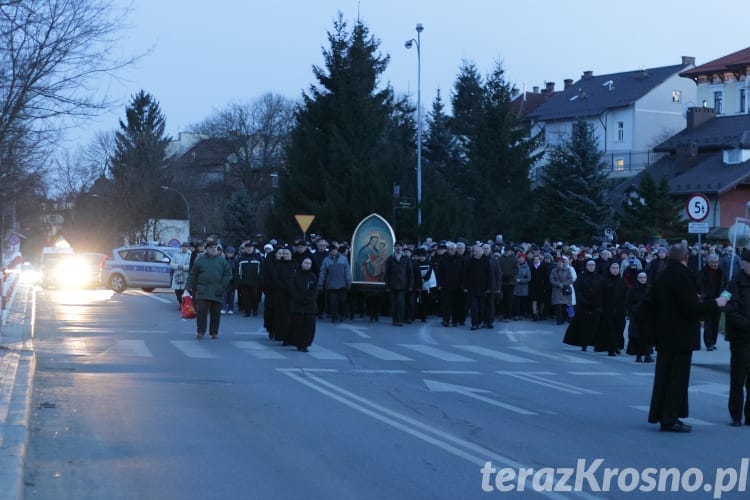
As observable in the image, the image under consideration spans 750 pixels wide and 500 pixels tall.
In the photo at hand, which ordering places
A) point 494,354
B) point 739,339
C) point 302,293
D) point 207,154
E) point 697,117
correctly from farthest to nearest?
point 207,154
point 697,117
point 494,354
point 302,293
point 739,339

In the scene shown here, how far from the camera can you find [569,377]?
1712cm

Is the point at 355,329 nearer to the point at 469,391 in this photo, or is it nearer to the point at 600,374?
the point at 600,374

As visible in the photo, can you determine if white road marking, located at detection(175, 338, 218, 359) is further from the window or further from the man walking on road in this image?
the window

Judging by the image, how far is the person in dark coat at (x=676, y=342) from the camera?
11.5 m

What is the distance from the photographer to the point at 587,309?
843 inches

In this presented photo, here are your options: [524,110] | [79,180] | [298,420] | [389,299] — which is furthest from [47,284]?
[524,110]

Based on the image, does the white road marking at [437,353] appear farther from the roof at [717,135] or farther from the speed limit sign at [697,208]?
the roof at [717,135]

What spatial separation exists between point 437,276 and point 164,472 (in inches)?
→ 723

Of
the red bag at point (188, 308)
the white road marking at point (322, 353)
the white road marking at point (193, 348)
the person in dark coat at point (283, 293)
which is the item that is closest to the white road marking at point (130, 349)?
the white road marking at point (193, 348)

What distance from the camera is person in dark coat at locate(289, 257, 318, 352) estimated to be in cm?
1972

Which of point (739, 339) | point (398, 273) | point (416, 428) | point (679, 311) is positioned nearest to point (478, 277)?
point (398, 273)

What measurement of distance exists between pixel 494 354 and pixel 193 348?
5.53 m

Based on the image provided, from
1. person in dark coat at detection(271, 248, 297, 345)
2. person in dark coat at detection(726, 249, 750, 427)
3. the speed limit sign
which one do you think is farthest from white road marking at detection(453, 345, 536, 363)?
person in dark coat at detection(726, 249, 750, 427)

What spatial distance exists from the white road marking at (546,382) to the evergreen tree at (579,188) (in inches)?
1430
